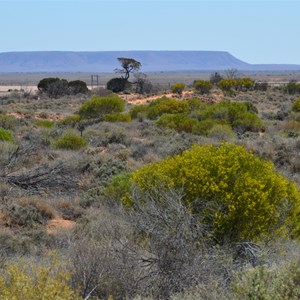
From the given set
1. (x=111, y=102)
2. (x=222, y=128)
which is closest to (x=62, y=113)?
(x=111, y=102)

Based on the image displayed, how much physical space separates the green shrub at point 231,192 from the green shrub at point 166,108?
81.8 ft

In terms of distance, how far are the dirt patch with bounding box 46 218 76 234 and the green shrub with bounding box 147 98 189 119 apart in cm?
2130

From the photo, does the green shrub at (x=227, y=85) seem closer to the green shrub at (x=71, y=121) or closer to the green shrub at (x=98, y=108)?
the green shrub at (x=98, y=108)

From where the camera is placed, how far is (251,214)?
944 centimetres

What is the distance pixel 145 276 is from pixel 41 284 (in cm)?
178

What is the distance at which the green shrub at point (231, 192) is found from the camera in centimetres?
934

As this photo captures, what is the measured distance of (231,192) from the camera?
373 inches

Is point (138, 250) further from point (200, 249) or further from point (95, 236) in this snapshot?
point (95, 236)

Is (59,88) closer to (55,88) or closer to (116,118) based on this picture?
(55,88)

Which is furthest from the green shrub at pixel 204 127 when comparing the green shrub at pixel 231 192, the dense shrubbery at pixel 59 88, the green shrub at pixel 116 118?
the dense shrubbery at pixel 59 88

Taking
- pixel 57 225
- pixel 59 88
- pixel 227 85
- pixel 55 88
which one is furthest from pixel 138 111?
pixel 59 88

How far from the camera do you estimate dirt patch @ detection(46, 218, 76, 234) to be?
13.0 metres

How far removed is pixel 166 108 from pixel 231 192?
86.5 feet

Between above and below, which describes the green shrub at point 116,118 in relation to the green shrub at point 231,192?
below
